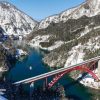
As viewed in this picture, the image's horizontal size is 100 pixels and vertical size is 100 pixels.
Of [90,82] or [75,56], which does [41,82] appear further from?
[75,56]

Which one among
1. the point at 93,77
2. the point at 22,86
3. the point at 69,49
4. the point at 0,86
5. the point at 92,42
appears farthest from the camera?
the point at 69,49

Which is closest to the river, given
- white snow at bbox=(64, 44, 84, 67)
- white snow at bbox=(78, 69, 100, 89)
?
white snow at bbox=(78, 69, 100, 89)

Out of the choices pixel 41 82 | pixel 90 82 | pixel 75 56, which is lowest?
pixel 90 82

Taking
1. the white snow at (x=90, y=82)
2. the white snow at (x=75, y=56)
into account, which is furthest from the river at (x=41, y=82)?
the white snow at (x=75, y=56)

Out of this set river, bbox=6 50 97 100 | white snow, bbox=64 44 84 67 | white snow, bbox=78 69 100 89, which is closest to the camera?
river, bbox=6 50 97 100

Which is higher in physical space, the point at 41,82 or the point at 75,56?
the point at 75,56

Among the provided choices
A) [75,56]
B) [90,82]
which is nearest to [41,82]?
[90,82]

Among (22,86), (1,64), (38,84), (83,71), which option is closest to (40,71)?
(1,64)

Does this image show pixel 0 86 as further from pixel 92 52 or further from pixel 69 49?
pixel 69 49

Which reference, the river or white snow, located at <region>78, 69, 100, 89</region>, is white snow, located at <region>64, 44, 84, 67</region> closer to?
the river

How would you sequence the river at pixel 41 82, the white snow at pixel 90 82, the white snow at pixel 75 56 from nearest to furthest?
the river at pixel 41 82 < the white snow at pixel 90 82 < the white snow at pixel 75 56

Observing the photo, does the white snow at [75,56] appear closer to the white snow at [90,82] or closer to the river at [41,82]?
the river at [41,82]
